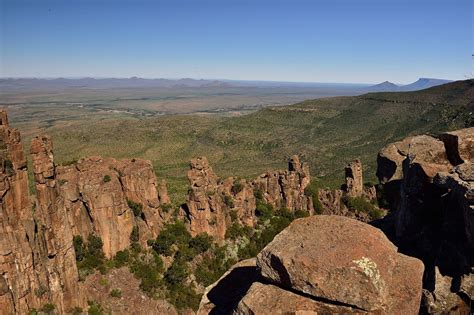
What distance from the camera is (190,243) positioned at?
5319 cm

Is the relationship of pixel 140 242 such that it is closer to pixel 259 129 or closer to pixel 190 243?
pixel 190 243

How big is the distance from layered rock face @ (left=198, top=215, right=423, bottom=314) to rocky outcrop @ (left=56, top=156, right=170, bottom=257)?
116 ft

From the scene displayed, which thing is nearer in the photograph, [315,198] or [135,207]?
[135,207]

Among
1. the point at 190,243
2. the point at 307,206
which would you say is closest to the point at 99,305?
the point at 190,243

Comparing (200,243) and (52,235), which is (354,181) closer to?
(200,243)

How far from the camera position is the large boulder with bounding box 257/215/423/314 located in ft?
48.4

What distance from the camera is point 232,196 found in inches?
2395

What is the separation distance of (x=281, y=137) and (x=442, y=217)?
6016 inches

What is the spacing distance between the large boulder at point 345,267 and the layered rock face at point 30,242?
27.5 metres

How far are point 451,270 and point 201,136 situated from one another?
166997mm

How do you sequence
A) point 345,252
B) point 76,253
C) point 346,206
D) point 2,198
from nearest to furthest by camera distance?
point 345,252 < point 2,198 < point 76,253 < point 346,206

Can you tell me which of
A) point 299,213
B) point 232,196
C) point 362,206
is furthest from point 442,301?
point 299,213

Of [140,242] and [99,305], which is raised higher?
[140,242]

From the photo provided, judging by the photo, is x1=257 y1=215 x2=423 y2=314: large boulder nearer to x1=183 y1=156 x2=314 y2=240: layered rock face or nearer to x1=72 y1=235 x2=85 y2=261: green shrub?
x1=72 y1=235 x2=85 y2=261: green shrub
